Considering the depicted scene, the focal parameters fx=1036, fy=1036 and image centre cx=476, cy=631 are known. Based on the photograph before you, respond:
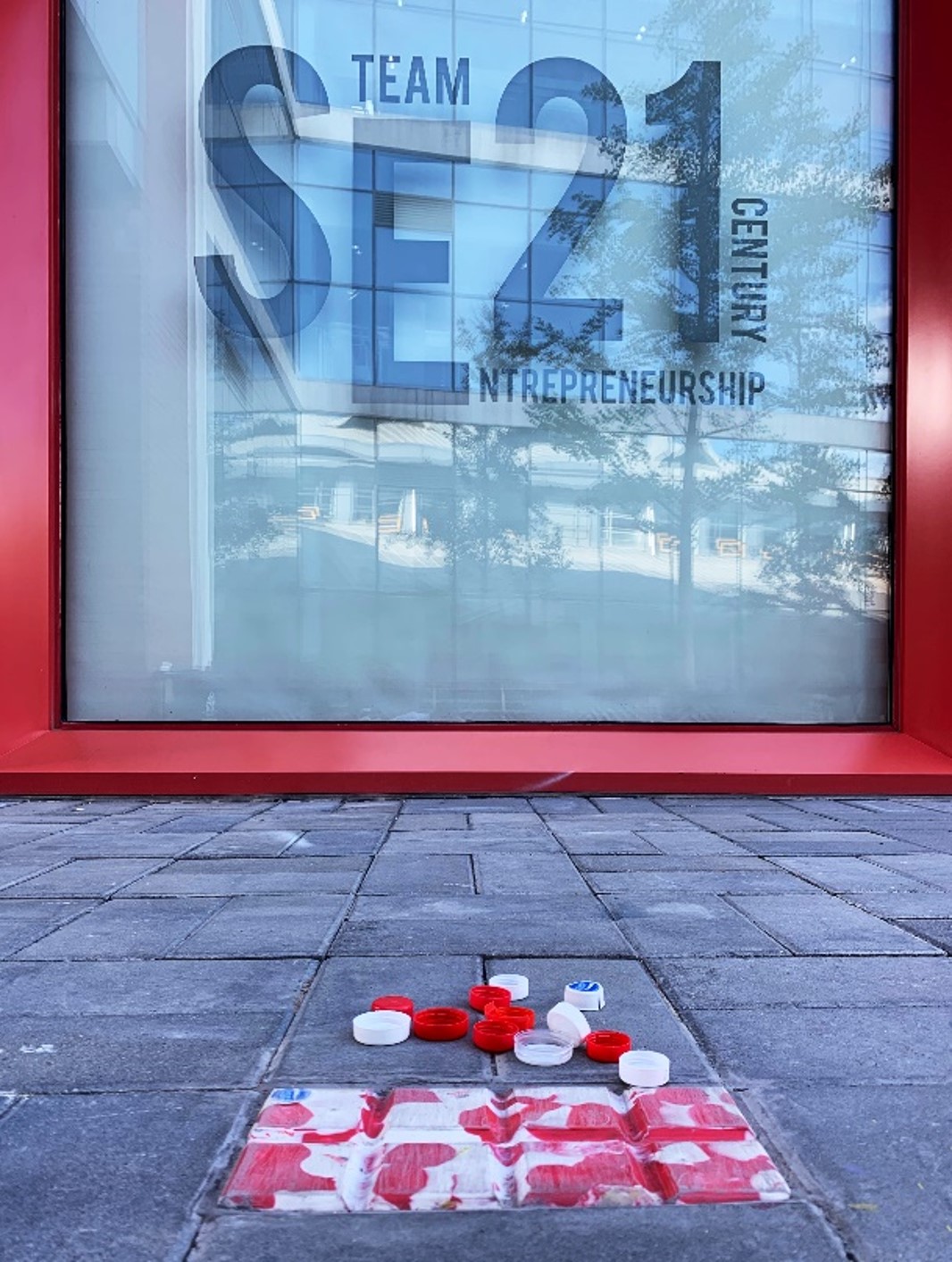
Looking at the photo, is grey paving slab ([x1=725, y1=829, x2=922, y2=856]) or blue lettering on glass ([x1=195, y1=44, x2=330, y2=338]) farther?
blue lettering on glass ([x1=195, y1=44, x2=330, y2=338])

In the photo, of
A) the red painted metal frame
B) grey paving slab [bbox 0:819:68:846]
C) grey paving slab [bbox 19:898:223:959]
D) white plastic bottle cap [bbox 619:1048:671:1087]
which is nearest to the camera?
white plastic bottle cap [bbox 619:1048:671:1087]

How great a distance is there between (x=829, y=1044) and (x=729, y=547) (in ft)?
11.8

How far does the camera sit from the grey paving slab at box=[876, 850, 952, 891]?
285cm

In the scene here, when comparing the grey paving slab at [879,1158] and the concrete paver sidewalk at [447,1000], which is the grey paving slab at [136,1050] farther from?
the grey paving slab at [879,1158]

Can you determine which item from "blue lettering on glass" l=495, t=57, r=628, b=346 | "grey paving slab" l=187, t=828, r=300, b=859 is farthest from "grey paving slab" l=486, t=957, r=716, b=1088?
"blue lettering on glass" l=495, t=57, r=628, b=346

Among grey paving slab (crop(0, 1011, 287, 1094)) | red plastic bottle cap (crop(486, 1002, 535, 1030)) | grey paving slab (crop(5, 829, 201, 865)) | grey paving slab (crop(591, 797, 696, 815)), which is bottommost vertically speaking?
grey paving slab (crop(591, 797, 696, 815))

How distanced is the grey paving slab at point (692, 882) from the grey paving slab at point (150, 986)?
997mm

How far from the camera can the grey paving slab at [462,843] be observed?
328cm

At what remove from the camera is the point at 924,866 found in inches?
120

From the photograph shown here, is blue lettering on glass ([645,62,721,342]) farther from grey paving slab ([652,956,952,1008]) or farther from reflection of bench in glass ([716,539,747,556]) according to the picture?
grey paving slab ([652,956,952,1008])

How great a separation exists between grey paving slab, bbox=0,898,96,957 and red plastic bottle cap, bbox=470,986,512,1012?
39.5 inches

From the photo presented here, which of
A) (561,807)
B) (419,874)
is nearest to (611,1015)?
(419,874)

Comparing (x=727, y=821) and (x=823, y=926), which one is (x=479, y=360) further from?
(x=823, y=926)

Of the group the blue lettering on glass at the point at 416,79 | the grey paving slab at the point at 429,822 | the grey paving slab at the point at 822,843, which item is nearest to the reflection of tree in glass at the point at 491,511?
the grey paving slab at the point at 429,822
